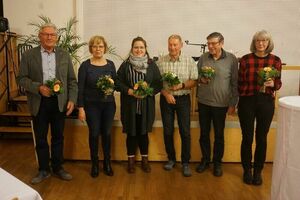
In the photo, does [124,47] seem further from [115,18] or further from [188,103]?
[188,103]

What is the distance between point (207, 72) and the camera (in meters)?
3.27

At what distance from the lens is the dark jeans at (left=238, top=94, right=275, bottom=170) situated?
3.15 m

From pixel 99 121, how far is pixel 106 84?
1.50 feet

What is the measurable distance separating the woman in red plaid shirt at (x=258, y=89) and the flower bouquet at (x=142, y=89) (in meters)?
0.93

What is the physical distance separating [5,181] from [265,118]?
2.55 metres

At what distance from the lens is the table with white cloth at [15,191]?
4.00 feet

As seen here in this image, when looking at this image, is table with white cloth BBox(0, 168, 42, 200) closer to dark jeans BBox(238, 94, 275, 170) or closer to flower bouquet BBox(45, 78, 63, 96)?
flower bouquet BBox(45, 78, 63, 96)

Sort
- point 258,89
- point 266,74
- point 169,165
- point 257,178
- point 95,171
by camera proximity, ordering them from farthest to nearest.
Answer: point 169,165 → point 95,171 → point 257,178 → point 258,89 → point 266,74

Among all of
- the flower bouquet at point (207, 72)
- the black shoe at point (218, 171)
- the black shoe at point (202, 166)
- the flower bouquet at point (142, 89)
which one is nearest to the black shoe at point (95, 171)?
the flower bouquet at point (142, 89)

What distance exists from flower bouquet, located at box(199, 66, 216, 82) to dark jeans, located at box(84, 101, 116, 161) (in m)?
1.00

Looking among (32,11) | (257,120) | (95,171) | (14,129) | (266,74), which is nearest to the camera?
(266,74)

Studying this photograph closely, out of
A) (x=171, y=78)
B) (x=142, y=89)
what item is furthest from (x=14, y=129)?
(x=171, y=78)

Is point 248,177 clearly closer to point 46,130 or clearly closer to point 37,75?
point 46,130

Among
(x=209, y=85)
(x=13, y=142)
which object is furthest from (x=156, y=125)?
(x=13, y=142)
